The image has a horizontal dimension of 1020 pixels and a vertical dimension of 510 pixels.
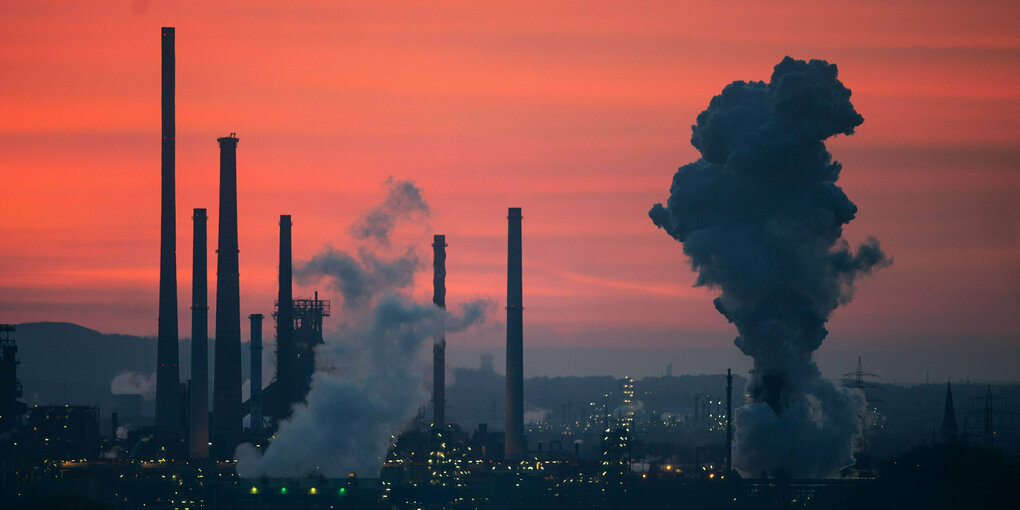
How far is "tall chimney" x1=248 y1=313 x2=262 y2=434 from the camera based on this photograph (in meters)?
143

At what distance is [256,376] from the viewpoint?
148000 mm

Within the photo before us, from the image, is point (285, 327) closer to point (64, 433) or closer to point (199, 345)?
point (199, 345)

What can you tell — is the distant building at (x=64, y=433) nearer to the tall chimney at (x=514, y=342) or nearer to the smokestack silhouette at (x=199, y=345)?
the smokestack silhouette at (x=199, y=345)

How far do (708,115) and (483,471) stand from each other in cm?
4751

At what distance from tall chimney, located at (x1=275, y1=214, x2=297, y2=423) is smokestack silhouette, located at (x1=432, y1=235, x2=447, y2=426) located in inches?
549

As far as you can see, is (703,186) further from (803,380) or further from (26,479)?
(26,479)

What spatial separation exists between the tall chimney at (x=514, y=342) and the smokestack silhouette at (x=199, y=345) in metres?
27.5

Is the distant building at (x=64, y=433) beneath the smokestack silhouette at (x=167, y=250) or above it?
beneath

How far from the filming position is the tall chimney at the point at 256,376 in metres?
143

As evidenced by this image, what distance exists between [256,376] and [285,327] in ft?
39.8

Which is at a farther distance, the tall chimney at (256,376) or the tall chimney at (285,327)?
the tall chimney at (256,376)

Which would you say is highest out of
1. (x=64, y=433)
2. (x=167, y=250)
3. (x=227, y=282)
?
(x=167, y=250)

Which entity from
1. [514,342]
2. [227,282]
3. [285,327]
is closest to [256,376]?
[285,327]

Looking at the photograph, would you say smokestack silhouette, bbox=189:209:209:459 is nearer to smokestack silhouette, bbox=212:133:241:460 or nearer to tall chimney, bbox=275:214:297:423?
smokestack silhouette, bbox=212:133:241:460
